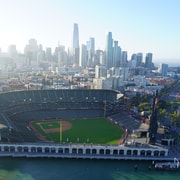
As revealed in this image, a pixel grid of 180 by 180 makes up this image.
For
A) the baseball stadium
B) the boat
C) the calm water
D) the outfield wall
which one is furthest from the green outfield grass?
the boat

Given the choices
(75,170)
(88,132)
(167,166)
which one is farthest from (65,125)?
(167,166)

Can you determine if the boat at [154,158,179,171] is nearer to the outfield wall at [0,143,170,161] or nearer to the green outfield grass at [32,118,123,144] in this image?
the outfield wall at [0,143,170,161]

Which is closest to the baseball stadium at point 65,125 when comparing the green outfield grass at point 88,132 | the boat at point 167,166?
the green outfield grass at point 88,132

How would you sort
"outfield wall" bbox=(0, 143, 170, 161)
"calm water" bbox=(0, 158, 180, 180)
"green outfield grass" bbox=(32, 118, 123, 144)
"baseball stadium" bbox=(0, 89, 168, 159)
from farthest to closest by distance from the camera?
"green outfield grass" bbox=(32, 118, 123, 144)
"baseball stadium" bbox=(0, 89, 168, 159)
"outfield wall" bbox=(0, 143, 170, 161)
"calm water" bbox=(0, 158, 180, 180)

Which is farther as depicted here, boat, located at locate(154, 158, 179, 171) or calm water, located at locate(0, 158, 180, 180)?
boat, located at locate(154, 158, 179, 171)

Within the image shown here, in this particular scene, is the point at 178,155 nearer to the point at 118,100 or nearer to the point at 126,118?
Answer: the point at 126,118

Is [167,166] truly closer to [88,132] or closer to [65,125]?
[88,132]
